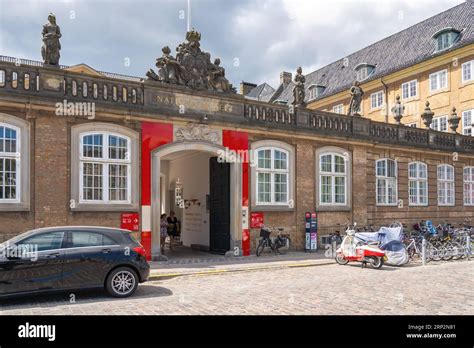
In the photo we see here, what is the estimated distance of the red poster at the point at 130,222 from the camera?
14.7 meters

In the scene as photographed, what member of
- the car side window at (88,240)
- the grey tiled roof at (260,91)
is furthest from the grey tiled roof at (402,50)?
the car side window at (88,240)

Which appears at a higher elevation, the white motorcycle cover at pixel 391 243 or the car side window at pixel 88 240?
the car side window at pixel 88 240

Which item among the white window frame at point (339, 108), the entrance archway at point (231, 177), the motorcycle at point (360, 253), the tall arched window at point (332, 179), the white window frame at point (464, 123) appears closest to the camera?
the motorcycle at point (360, 253)

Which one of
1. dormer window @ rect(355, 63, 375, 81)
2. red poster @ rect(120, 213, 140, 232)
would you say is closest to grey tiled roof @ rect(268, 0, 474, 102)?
dormer window @ rect(355, 63, 375, 81)

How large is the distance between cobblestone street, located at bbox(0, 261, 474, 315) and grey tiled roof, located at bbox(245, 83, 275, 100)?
136ft

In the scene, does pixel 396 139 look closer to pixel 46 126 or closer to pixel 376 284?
pixel 376 284

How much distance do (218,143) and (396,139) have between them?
1061cm

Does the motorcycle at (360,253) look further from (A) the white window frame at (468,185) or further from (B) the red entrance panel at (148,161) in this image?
(A) the white window frame at (468,185)

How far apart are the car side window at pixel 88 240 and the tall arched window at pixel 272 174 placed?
8705 mm

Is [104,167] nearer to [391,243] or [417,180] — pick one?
[391,243]

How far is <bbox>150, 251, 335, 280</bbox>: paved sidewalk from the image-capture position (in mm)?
13406

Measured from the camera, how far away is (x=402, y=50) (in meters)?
37.0

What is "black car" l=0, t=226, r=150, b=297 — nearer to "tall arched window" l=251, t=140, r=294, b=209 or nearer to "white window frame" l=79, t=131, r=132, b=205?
"white window frame" l=79, t=131, r=132, b=205
